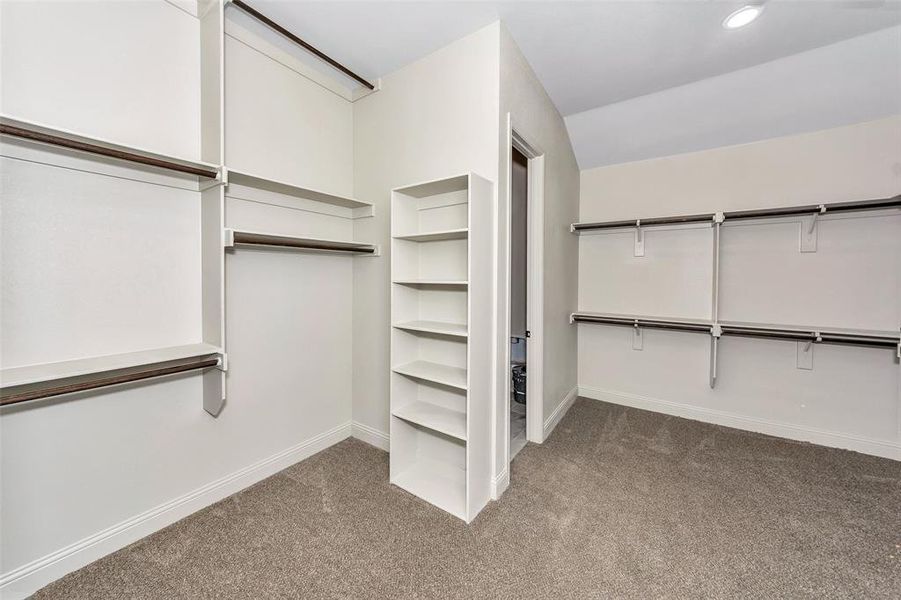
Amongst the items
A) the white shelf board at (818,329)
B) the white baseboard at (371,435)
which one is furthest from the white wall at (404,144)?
the white shelf board at (818,329)

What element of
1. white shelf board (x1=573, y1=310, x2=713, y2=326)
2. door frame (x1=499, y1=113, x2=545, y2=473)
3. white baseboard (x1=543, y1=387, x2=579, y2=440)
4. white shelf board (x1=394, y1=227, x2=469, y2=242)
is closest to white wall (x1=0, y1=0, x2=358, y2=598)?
white shelf board (x1=394, y1=227, x2=469, y2=242)

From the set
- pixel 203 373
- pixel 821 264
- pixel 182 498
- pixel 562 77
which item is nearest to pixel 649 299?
pixel 821 264

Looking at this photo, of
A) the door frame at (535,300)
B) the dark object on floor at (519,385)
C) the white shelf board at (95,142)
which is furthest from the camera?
the dark object on floor at (519,385)

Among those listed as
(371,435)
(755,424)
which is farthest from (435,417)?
(755,424)

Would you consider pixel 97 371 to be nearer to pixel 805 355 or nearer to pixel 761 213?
pixel 761 213

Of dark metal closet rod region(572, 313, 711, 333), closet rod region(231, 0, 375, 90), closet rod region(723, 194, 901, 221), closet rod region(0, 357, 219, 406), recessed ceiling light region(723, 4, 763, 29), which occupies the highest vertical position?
recessed ceiling light region(723, 4, 763, 29)

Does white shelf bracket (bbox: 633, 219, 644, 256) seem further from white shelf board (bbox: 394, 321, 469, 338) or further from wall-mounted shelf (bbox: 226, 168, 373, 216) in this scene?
wall-mounted shelf (bbox: 226, 168, 373, 216)

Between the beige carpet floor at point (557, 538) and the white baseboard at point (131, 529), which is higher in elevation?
the white baseboard at point (131, 529)

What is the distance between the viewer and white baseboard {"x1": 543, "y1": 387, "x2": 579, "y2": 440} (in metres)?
2.88

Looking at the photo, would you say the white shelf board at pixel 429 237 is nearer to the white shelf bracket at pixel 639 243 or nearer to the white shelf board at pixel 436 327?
the white shelf board at pixel 436 327

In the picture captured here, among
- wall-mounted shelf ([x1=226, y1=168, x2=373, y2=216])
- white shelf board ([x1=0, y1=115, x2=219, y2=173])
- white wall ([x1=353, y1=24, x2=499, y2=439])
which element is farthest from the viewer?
white wall ([x1=353, y1=24, x2=499, y2=439])

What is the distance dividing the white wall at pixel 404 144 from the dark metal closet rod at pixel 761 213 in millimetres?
1681

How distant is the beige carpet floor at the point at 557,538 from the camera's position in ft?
4.85

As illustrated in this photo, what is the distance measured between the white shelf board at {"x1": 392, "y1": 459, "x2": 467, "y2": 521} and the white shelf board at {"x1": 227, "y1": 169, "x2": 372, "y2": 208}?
184cm
